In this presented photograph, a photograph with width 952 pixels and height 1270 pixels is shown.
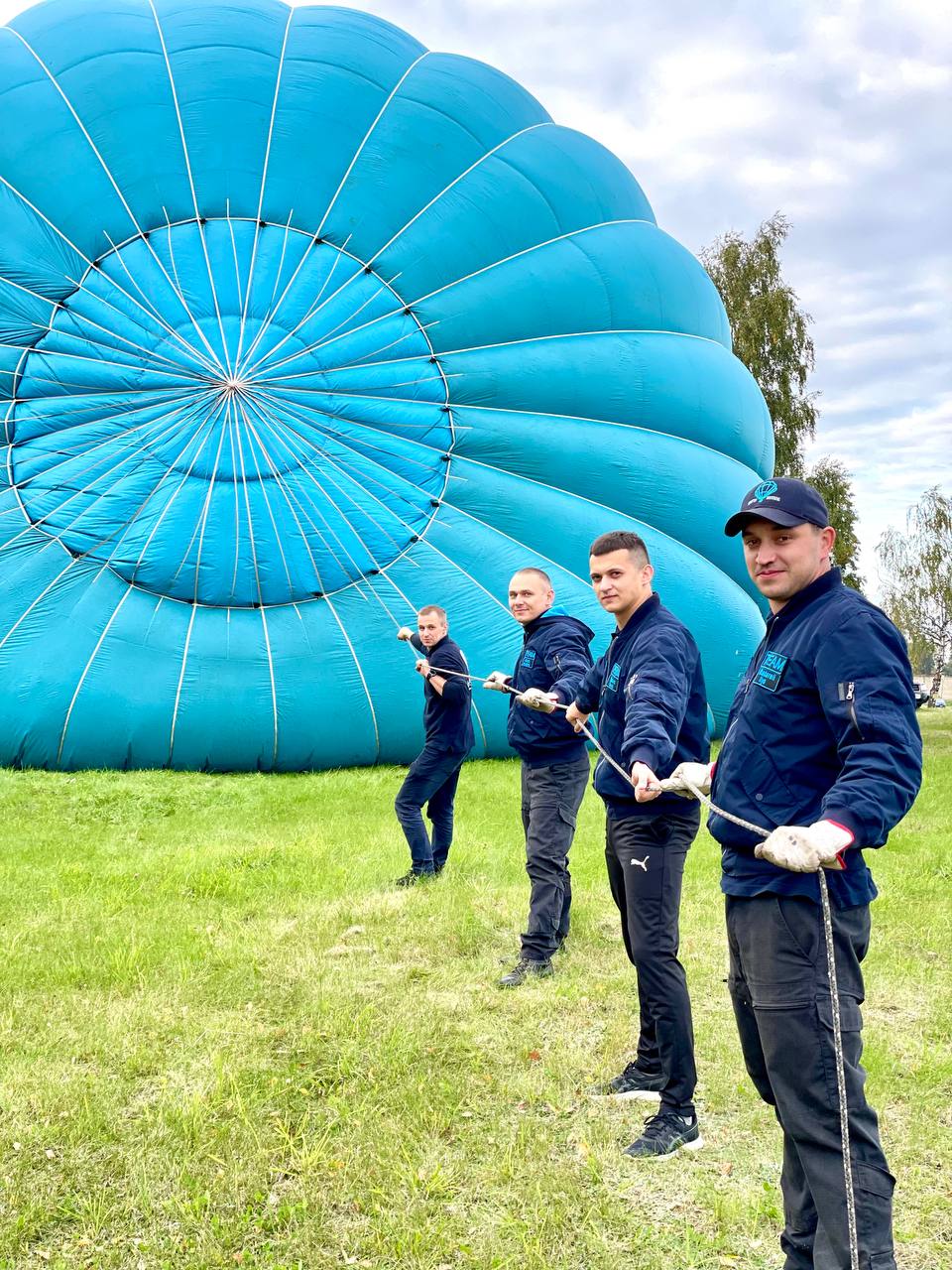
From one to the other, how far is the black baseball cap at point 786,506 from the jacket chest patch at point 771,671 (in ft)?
0.97

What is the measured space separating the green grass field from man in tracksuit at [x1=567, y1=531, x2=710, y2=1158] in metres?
0.17

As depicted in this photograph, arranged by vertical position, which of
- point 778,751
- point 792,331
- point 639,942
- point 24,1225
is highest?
point 792,331

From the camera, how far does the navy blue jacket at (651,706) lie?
3.12 meters

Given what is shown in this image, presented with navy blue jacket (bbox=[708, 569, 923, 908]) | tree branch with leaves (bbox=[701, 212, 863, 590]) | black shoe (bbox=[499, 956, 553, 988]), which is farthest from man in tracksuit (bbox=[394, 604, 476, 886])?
tree branch with leaves (bbox=[701, 212, 863, 590])

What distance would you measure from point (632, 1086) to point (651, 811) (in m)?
0.99

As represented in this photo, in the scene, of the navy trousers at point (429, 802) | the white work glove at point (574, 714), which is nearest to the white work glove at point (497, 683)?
the white work glove at point (574, 714)

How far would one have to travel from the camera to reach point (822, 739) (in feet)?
7.33

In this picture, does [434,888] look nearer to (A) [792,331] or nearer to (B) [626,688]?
(B) [626,688]

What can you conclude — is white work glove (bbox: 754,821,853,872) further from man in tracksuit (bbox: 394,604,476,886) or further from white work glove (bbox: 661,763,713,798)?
man in tracksuit (bbox: 394,604,476,886)

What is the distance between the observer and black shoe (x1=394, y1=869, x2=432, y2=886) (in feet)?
19.4

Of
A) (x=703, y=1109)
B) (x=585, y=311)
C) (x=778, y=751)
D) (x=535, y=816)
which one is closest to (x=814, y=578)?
(x=778, y=751)

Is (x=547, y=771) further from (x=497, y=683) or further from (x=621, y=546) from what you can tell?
(x=621, y=546)

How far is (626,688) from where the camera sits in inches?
132

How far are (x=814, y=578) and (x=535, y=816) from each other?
2600 mm
